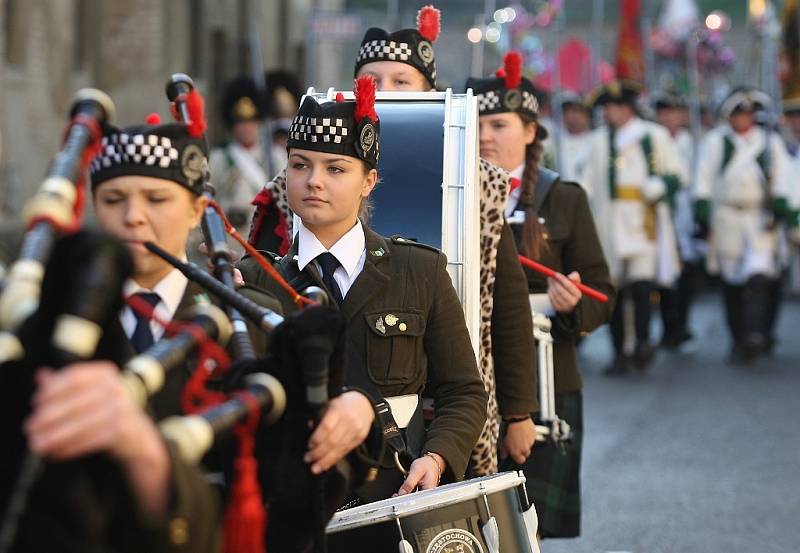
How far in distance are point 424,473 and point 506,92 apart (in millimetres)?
2462

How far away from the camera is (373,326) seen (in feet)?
15.7

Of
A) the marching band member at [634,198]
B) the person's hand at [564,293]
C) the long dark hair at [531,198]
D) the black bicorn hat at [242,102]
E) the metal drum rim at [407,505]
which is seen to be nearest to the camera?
the metal drum rim at [407,505]

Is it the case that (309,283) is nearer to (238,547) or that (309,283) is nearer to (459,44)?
(238,547)

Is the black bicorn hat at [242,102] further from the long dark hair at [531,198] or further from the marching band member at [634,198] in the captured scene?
the long dark hair at [531,198]

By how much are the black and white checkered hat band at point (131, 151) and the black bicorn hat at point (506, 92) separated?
3425 millimetres

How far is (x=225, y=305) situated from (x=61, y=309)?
40.6 inches

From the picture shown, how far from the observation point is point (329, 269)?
15.9 ft

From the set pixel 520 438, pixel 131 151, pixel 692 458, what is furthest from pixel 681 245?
pixel 131 151

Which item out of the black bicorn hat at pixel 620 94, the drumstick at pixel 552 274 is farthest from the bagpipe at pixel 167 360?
the black bicorn hat at pixel 620 94

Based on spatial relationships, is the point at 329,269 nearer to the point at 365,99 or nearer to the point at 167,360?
the point at 365,99

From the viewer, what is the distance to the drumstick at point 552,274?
6.61 m

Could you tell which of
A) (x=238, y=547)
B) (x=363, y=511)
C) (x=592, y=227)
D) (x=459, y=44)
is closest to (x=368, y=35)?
(x=592, y=227)

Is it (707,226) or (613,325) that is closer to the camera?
(613,325)

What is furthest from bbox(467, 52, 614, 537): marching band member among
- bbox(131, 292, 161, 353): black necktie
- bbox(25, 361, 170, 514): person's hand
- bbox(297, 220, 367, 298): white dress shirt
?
bbox(25, 361, 170, 514): person's hand
